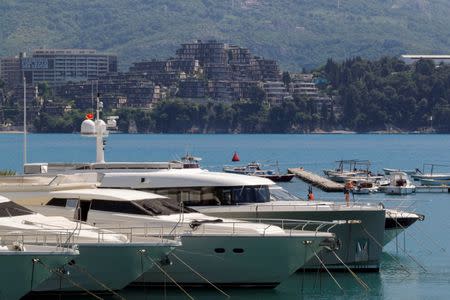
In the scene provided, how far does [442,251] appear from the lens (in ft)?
157

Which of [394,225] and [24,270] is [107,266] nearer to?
[24,270]

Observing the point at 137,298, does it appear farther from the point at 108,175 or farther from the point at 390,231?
the point at 390,231

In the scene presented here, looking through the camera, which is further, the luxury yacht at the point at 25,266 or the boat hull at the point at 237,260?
the boat hull at the point at 237,260

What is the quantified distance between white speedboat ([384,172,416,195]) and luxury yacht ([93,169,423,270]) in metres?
43.6

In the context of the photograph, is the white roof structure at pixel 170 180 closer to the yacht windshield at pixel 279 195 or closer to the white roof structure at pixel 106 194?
the yacht windshield at pixel 279 195

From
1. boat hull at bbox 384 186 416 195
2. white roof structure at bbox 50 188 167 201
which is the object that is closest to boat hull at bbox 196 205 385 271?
white roof structure at bbox 50 188 167 201

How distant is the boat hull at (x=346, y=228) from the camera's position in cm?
3884

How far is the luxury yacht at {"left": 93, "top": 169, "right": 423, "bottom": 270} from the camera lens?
128 feet

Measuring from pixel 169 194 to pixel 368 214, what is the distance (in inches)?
209

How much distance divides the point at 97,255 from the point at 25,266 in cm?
213

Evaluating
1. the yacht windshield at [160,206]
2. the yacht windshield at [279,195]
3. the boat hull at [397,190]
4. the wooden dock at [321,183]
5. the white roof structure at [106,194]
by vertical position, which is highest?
the white roof structure at [106,194]

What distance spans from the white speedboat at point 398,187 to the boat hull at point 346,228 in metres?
43.0

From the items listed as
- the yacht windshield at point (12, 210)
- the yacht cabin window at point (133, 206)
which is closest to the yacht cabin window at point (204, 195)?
the yacht cabin window at point (133, 206)

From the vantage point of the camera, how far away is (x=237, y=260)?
34844 mm
